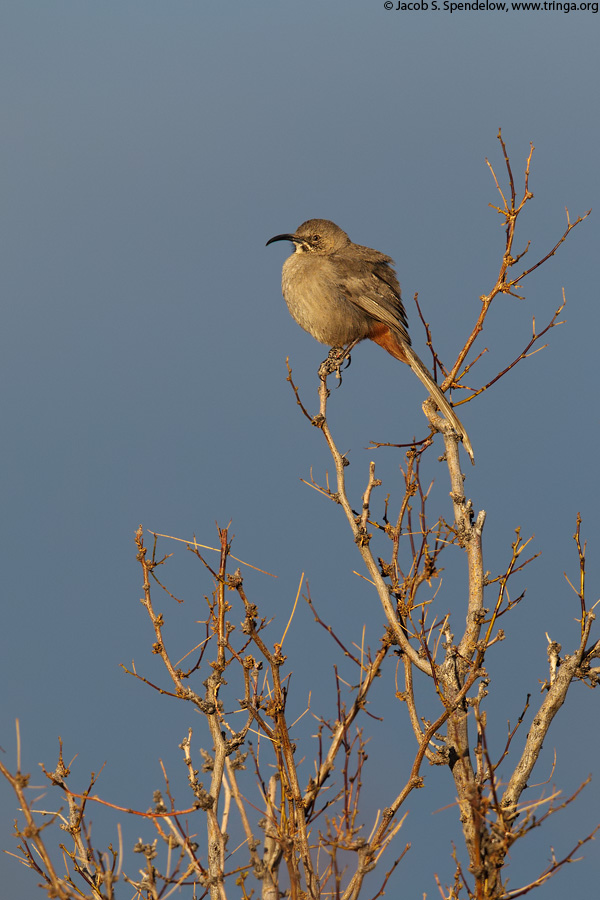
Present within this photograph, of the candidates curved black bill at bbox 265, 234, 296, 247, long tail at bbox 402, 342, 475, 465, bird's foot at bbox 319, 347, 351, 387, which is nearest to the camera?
long tail at bbox 402, 342, 475, 465

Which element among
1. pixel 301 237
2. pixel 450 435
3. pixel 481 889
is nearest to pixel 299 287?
pixel 301 237

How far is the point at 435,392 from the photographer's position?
7.59 m

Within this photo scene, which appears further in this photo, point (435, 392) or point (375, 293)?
point (375, 293)

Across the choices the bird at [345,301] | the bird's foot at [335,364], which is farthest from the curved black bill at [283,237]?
the bird's foot at [335,364]

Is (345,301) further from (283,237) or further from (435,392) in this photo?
(435,392)

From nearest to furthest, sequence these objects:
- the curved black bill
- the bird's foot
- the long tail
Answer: the long tail
the bird's foot
the curved black bill

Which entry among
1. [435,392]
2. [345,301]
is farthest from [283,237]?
[435,392]

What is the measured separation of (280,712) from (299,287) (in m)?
5.13

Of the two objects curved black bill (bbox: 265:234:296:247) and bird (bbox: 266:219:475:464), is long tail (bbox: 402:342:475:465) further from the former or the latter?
curved black bill (bbox: 265:234:296:247)

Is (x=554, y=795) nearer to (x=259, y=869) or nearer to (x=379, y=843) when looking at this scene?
(x=379, y=843)

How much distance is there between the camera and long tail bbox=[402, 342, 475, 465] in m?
7.00

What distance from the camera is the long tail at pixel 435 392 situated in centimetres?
700

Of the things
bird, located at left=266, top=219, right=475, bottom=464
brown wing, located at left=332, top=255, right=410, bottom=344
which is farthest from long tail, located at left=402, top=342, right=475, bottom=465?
brown wing, located at left=332, top=255, right=410, bottom=344

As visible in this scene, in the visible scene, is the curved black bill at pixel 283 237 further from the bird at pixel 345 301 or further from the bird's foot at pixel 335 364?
the bird's foot at pixel 335 364
